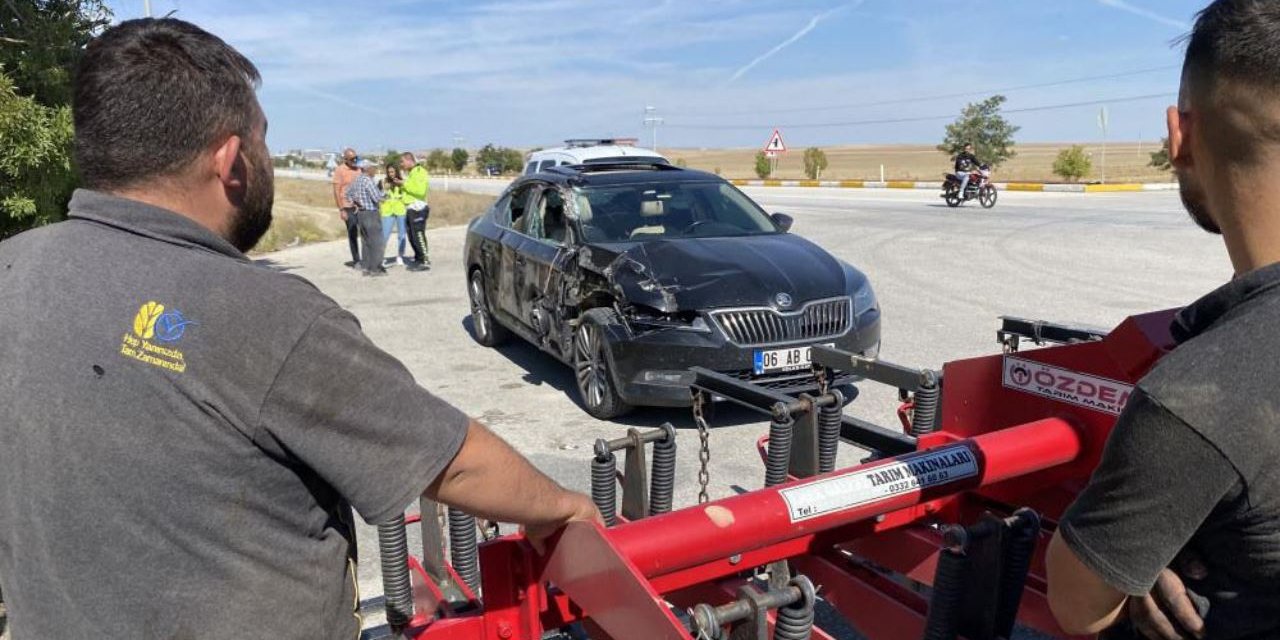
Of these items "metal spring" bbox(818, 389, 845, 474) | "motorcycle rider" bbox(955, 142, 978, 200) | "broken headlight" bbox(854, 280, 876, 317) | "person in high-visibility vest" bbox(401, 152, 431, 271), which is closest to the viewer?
"metal spring" bbox(818, 389, 845, 474)

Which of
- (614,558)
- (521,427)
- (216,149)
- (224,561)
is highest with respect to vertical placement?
(216,149)

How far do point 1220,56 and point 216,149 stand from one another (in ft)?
5.20

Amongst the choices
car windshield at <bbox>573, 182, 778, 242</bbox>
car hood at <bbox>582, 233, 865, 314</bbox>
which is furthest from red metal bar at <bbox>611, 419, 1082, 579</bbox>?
car windshield at <bbox>573, 182, 778, 242</bbox>

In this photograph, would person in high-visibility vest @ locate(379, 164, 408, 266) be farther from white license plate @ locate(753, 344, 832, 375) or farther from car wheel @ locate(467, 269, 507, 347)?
white license plate @ locate(753, 344, 832, 375)

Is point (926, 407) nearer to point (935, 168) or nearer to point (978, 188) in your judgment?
point (978, 188)

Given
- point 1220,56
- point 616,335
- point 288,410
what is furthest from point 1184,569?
point 616,335

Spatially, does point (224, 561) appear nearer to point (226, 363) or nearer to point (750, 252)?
point (226, 363)

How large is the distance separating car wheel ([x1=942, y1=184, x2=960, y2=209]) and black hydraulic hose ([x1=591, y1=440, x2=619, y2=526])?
23.1 m

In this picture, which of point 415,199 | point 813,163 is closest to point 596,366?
point 415,199

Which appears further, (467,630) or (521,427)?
(521,427)

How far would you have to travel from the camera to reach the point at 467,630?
238 centimetres

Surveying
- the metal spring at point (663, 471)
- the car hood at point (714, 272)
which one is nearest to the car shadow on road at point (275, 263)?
the car hood at point (714, 272)

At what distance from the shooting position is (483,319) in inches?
364

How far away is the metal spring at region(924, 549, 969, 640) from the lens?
2.03 metres
